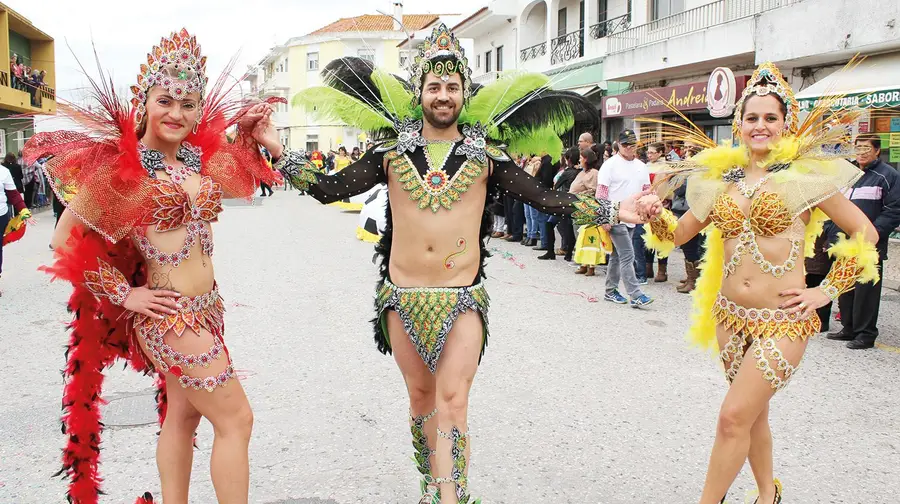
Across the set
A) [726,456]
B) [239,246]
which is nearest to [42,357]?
[726,456]

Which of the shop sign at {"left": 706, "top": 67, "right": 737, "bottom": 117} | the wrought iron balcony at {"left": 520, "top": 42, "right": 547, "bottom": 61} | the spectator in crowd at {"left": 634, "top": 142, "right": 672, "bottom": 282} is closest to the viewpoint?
the spectator in crowd at {"left": 634, "top": 142, "right": 672, "bottom": 282}

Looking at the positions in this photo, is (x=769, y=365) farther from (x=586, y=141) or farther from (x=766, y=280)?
(x=586, y=141)

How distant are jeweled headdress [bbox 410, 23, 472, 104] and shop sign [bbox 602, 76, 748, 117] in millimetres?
11902

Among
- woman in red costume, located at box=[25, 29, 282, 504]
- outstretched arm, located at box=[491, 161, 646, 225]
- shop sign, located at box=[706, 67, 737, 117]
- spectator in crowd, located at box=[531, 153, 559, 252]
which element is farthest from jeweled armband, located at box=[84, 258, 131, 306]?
shop sign, located at box=[706, 67, 737, 117]

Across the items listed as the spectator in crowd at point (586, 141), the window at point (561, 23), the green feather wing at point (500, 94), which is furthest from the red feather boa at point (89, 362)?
the window at point (561, 23)

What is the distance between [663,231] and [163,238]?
7.72 ft

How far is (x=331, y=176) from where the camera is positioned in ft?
11.8

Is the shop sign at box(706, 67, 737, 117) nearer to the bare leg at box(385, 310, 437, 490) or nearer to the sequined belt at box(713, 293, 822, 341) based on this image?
the sequined belt at box(713, 293, 822, 341)

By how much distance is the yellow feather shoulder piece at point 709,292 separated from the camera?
3766mm

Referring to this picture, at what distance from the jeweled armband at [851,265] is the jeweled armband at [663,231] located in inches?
28.8

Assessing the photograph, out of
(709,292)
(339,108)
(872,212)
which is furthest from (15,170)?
(709,292)

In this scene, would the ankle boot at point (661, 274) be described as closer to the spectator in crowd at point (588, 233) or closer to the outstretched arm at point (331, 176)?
the spectator in crowd at point (588, 233)

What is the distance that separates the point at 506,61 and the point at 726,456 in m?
29.7

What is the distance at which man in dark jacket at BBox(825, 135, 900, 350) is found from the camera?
22.5ft
